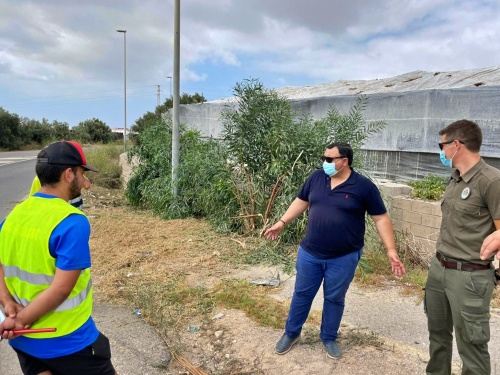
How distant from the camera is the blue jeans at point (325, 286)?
2.89 metres

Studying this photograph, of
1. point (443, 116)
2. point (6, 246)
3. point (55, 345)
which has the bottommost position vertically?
point (55, 345)

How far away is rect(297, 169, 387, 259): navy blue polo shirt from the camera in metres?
2.84

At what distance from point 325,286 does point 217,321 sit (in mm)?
1266

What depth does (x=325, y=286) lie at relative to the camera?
9.77ft

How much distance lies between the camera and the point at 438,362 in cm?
259

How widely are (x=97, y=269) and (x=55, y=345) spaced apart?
141 inches

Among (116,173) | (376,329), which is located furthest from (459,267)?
(116,173)

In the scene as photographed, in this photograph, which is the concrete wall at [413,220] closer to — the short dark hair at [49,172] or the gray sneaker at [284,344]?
the gray sneaker at [284,344]

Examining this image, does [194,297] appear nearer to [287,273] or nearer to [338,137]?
[287,273]

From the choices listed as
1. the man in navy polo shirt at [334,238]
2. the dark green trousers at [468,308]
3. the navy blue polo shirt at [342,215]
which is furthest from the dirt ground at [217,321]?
the navy blue polo shirt at [342,215]

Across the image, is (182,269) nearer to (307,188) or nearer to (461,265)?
(307,188)

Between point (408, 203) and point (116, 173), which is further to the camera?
point (116, 173)

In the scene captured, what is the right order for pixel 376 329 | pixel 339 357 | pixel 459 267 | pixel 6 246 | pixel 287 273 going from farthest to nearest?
pixel 287 273 < pixel 376 329 < pixel 339 357 < pixel 459 267 < pixel 6 246

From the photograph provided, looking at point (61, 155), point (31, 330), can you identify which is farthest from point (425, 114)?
point (31, 330)
